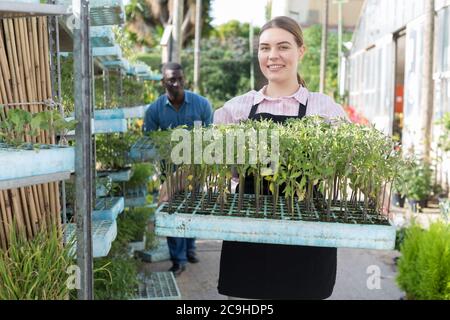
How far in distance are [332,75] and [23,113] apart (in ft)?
74.9

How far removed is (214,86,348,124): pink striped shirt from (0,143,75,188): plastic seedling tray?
0.88 meters

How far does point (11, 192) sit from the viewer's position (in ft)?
6.89

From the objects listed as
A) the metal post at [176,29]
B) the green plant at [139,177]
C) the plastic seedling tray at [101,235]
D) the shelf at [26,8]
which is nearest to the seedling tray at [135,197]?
the green plant at [139,177]

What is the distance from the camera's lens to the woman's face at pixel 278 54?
91.4 inches

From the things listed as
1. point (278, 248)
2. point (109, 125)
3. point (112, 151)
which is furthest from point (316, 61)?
point (278, 248)

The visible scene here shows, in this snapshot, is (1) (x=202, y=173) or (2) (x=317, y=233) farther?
(1) (x=202, y=173)

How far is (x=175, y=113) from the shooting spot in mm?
4746

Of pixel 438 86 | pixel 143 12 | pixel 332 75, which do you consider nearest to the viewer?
pixel 438 86

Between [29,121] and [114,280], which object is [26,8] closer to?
[29,121]

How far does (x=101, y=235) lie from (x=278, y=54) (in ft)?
3.53

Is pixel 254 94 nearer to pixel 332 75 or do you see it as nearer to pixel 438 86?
pixel 438 86

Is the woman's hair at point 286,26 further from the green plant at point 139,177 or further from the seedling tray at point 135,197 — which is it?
the green plant at point 139,177

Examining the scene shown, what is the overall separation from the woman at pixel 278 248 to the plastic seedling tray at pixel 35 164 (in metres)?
0.81

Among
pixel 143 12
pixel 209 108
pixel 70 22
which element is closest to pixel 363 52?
pixel 143 12
